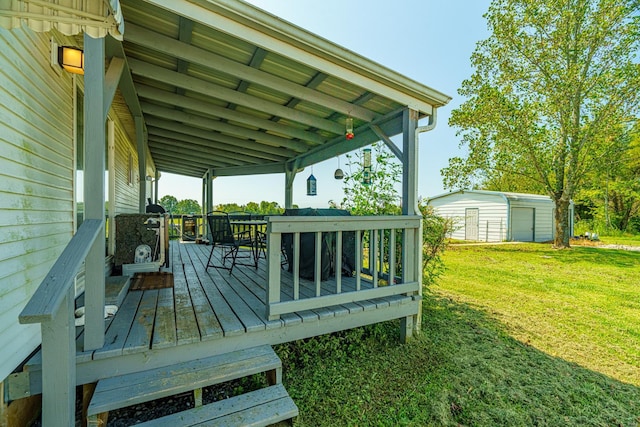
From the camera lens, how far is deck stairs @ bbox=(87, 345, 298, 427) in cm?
164

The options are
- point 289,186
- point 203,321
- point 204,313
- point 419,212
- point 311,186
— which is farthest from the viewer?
point 289,186

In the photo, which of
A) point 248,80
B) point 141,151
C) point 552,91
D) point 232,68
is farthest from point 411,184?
point 552,91

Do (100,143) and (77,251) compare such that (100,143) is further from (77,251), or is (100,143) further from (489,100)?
(489,100)

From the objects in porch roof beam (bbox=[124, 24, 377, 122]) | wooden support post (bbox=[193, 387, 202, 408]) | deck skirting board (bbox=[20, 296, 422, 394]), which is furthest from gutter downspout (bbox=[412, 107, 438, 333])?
wooden support post (bbox=[193, 387, 202, 408])

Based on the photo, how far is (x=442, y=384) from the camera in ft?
8.56

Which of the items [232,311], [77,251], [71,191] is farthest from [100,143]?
[232,311]

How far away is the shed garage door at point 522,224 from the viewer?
14.1 meters

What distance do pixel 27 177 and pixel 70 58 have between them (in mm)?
1074

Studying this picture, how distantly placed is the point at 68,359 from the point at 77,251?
545mm

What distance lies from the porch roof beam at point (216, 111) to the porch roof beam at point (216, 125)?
1.65ft

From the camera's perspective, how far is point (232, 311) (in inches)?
99.5

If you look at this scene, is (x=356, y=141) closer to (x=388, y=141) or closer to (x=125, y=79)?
(x=388, y=141)

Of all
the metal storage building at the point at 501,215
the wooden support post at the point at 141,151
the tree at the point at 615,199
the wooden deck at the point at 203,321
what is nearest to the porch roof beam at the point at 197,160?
the wooden support post at the point at 141,151

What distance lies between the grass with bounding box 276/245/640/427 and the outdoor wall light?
3.04 meters
